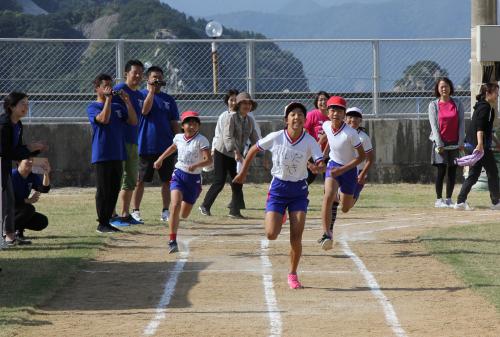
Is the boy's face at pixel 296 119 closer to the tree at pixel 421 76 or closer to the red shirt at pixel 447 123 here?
the red shirt at pixel 447 123

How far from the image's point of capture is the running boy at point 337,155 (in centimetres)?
1499

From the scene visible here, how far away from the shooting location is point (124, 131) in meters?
18.0

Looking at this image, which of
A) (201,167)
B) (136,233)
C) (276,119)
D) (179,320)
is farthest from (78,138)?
(179,320)

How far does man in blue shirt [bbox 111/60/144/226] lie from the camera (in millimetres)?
17938

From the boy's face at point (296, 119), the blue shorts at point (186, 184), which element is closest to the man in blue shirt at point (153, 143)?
the blue shorts at point (186, 184)

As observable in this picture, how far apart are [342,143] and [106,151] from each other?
3.55m

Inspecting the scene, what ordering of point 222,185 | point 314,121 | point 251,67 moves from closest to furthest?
point 222,185 → point 314,121 → point 251,67

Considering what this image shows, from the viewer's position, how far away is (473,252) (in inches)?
611

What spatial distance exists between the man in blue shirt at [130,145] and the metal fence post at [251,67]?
273 inches

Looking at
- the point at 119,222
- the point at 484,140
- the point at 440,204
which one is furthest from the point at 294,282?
the point at 440,204

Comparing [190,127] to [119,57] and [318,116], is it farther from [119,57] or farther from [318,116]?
[119,57]

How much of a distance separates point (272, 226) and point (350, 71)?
12796 millimetres

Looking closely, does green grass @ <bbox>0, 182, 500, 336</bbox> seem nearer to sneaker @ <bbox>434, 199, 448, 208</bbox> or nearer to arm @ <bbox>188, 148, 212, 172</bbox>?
sneaker @ <bbox>434, 199, 448, 208</bbox>

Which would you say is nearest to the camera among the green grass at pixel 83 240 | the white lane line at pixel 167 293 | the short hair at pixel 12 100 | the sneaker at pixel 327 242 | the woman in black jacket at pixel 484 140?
the white lane line at pixel 167 293
